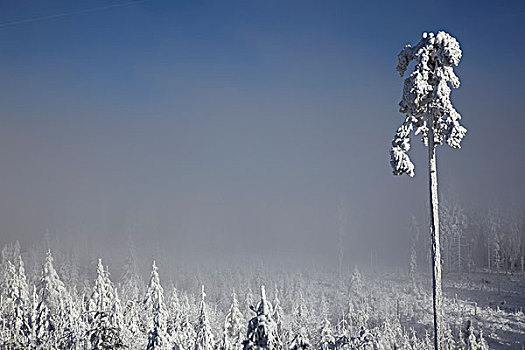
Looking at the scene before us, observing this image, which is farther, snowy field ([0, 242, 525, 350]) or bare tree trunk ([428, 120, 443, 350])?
snowy field ([0, 242, 525, 350])

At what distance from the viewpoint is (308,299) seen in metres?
125

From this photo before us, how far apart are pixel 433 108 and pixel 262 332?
9.79 m

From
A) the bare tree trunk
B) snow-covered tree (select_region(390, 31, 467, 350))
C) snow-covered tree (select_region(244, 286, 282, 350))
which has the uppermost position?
snow-covered tree (select_region(390, 31, 467, 350))

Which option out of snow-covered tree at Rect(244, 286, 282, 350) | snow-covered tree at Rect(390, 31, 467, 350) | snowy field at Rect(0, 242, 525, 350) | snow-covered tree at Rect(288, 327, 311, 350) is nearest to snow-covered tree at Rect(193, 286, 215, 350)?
snowy field at Rect(0, 242, 525, 350)

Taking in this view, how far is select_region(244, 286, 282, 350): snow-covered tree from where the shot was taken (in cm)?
1672

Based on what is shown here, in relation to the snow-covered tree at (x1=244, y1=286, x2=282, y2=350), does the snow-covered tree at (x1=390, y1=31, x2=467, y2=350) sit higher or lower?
higher

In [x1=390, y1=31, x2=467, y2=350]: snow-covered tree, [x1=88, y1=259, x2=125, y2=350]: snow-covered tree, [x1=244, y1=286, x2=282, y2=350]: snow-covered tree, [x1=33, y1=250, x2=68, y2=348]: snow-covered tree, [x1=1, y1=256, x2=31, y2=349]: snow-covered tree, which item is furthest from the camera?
[x1=1, y1=256, x2=31, y2=349]: snow-covered tree

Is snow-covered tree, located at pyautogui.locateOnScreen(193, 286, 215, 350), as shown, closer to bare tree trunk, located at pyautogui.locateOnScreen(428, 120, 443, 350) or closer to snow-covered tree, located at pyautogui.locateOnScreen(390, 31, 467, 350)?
bare tree trunk, located at pyautogui.locateOnScreen(428, 120, 443, 350)

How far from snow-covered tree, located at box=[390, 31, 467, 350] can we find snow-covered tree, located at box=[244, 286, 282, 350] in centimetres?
556

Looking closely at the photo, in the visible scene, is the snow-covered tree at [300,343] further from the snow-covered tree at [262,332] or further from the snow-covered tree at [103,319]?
the snow-covered tree at [103,319]

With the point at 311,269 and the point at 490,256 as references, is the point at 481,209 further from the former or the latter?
the point at 311,269

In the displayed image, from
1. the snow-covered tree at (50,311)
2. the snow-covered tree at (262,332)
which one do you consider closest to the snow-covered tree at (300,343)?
the snow-covered tree at (262,332)

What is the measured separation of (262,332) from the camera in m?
16.8

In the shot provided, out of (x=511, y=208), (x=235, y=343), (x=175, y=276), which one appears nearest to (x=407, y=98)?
(x=235, y=343)
